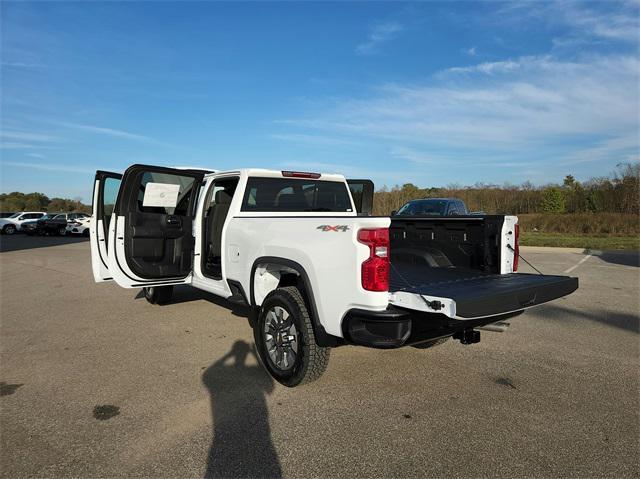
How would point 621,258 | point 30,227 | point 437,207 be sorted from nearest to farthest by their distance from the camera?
point 437,207, point 621,258, point 30,227

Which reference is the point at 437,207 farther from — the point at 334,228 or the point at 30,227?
the point at 30,227

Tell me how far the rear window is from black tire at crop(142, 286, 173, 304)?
309 cm

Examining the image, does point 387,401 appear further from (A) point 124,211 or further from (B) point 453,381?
(A) point 124,211

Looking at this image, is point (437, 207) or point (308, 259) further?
point (437, 207)

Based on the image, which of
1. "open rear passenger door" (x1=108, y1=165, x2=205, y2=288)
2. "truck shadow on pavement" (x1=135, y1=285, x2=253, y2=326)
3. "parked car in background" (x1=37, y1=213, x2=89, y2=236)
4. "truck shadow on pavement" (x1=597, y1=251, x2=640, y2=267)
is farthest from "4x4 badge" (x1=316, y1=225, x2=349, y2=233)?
"parked car in background" (x1=37, y1=213, x2=89, y2=236)

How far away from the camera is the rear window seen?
17.1 ft

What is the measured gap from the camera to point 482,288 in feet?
12.0

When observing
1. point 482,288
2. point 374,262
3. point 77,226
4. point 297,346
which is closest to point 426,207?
point 482,288

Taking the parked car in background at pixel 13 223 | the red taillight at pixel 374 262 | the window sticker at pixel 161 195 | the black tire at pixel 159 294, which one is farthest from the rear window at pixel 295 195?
the parked car in background at pixel 13 223

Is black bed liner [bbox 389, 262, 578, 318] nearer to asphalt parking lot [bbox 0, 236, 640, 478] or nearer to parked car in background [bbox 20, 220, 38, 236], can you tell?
asphalt parking lot [bbox 0, 236, 640, 478]

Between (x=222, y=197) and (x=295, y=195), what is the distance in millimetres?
1235

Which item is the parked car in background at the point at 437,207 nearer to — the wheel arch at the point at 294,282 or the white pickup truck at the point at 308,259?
the white pickup truck at the point at 308,259

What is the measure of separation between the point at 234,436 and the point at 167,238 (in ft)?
11.4

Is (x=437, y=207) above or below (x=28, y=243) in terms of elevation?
above
